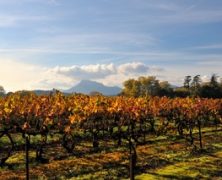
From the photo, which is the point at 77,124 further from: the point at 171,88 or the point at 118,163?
the point at 171,88

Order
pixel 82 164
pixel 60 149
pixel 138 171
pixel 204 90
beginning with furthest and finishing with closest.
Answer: pixel 204 90
pixel 60 149
pixel 82 164
pixel 138 171

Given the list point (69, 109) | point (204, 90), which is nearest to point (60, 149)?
point (69, 109)

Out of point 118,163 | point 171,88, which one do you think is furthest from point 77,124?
point 171,88

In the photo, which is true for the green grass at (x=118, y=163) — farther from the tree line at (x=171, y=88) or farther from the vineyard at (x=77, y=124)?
the tree line at (x=171, y=88)

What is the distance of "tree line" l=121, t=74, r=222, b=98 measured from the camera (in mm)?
141000

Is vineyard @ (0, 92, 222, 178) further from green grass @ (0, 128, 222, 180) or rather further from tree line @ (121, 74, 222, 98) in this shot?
tree line @ (121, 74, 222, 98)

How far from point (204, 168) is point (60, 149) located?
18330 mm

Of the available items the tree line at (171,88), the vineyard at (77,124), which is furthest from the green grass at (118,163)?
the tree line at (171,88)

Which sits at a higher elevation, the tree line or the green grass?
the tree line

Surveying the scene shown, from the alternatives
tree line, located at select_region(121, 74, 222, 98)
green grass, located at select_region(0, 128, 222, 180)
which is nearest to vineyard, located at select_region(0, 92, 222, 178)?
green grass, located at select_region(0, 128, 222, 180)

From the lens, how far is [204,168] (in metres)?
41.1

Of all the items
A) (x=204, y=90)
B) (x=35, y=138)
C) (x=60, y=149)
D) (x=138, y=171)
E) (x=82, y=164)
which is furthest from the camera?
(x=204, y=90)

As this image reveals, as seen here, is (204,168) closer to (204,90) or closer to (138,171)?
(138,171)

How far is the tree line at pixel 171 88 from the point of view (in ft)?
463
